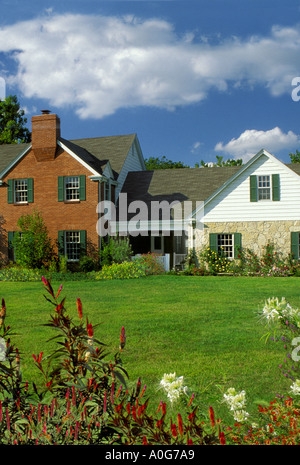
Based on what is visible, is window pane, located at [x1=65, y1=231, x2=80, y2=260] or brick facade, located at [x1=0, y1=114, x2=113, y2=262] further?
window pane, located at [x1=65, y1=231, x2=80, y2=260]

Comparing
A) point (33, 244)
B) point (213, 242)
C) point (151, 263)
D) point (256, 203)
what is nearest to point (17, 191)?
point (33, 244)

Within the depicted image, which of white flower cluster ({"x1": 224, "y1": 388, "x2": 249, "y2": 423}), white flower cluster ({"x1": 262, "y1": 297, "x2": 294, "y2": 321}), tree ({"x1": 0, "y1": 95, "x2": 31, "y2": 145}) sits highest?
tree ({"x1": 0, "y1": 95, "x2": 31, "y2": 145})

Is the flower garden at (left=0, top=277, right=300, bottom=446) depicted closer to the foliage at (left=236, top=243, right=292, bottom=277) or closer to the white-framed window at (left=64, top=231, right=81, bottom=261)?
the foliage at (left=236, top=243, right=292, bottom=277)

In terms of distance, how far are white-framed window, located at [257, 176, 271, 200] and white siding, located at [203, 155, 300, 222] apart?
0.29 meters

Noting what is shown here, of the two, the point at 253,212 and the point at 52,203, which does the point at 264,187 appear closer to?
the point at 253,212

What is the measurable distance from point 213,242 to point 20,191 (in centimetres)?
1222

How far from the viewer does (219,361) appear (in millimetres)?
6641

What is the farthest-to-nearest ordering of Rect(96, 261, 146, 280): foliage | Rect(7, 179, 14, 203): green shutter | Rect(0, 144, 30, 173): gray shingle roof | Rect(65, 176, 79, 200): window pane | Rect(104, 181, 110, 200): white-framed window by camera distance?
Rect(0, 144, 30, 173): gray shingle roof → Rect(7, 179, 14, 203): green shutter → Rect(104, 181, 110, 200): white-framed window → Rect(65, 176, 79, 200): window pane → Rect(96, 261, 146, 280): foliage

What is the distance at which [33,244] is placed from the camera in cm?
2336

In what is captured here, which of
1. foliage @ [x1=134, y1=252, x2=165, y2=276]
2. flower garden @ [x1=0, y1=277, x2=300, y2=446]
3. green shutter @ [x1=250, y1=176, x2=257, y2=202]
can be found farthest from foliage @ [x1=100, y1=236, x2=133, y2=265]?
flower garden @ [x1=0, y1=277, x2=300, y2=446]

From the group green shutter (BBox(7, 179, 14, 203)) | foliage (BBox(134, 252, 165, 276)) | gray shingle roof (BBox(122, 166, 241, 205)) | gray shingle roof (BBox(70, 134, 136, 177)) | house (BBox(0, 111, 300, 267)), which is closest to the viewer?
foliage (BBox(134, 252, 165, 276))

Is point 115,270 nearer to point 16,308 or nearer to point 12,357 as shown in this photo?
point 16,308

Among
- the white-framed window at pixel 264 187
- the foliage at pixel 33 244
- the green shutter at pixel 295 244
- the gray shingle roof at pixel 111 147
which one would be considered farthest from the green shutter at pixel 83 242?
the green shutter at pixel 295 244

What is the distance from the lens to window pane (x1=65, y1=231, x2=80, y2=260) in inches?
965
